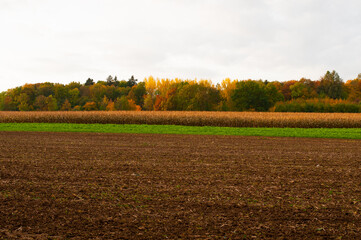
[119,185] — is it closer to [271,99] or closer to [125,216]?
[125,216]

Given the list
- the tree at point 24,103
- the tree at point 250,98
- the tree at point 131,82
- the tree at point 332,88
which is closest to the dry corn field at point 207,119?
the tree at point 250,98

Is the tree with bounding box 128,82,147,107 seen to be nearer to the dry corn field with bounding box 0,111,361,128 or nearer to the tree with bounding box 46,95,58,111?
the tree with bounding box 46,95,58,111

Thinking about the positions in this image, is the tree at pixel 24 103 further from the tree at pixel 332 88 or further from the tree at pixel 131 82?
the tree at pixel 332 88

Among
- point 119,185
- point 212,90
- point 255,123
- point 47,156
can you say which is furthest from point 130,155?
point 212,90

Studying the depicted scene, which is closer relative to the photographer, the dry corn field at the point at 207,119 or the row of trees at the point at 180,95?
the dry corn field at the point at 207,119

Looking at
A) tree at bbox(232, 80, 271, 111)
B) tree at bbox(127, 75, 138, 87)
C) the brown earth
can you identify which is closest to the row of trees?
tree at bbox(232, 80, 271, 111)

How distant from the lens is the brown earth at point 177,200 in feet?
18.5

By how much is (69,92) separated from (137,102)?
802 inches

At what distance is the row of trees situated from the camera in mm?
75312

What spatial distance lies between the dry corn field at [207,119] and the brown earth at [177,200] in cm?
2466

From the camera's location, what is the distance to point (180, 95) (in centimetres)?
7806

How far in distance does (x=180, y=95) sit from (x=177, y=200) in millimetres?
71263

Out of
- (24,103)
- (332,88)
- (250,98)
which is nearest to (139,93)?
(24,103)

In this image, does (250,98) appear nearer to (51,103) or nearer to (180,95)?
(180,95)
